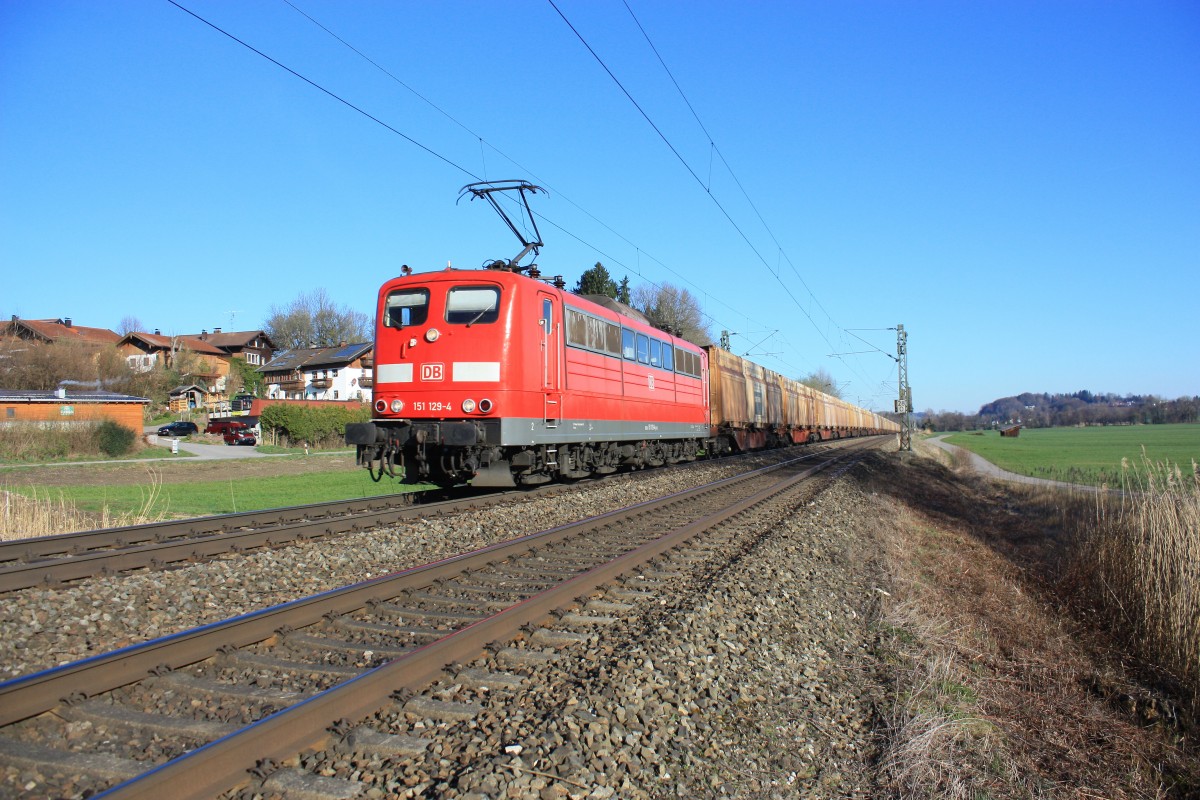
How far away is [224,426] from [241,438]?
456 cm

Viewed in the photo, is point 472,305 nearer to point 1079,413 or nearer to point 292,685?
point 292,685

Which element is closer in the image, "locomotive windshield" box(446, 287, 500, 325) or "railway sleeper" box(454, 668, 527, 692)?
"railway sleeper" box(454, 668, 527, 692)

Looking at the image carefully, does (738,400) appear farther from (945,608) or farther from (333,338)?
(333,338)

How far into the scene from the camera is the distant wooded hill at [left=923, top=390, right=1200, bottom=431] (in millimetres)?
112931

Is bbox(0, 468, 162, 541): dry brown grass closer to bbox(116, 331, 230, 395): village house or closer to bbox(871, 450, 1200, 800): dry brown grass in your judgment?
bbox(871, 450, 1200, 800): dry brown grass

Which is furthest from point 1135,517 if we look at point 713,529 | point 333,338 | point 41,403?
point 333,338

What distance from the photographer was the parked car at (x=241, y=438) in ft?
132

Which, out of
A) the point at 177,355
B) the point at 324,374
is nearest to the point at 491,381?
the point at 324,374

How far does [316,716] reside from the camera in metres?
3.28

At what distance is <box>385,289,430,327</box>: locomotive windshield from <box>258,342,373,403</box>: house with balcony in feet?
171

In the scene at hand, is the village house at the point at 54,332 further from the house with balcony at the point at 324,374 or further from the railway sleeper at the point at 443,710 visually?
the railway sleeper at the point at 443,710

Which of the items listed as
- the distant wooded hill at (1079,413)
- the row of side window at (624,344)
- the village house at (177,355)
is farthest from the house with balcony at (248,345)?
the distant wooded hill at (1079,413)

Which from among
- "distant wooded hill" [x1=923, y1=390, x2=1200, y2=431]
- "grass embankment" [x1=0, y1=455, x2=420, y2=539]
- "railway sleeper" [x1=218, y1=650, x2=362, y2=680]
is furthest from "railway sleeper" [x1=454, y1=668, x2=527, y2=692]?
"distant wooded hill" [x1=923, y1=390, x2=1200, y2=431]

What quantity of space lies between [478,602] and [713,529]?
4439mm
